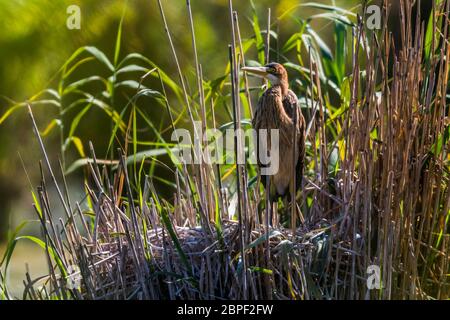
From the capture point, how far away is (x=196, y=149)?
8.15 ft

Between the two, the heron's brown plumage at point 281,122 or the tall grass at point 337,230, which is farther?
the heron's brown plumage at point 281,122

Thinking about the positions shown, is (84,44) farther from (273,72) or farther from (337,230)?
(337,230)

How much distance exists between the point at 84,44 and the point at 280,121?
151cm

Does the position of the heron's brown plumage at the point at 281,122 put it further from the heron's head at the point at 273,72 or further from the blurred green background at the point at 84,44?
the blurred green background at the point at 84,44

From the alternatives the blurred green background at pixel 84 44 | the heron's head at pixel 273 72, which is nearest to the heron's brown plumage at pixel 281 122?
the heron's head at pixel 273 72

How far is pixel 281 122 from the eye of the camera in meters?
2.91

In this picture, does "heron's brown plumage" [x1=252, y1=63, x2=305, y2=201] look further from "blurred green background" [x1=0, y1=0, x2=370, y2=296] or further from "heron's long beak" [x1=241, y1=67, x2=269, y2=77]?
"blurred green background" [x1=0, y1=0, x2=370, y2=296]

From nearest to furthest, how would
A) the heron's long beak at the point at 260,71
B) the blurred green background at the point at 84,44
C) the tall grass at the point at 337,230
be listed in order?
1. the tall grass at the point at 337,230
2. the heron's long beak at the point at 260,71
3. the blurred green background at the point at 84,44

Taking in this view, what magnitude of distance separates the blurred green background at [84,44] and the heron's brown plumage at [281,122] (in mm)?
1165

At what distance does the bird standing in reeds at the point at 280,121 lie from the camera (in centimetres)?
276

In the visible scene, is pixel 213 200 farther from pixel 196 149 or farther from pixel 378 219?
pixel 378 219

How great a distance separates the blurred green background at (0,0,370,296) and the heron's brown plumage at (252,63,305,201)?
45.9 inches
